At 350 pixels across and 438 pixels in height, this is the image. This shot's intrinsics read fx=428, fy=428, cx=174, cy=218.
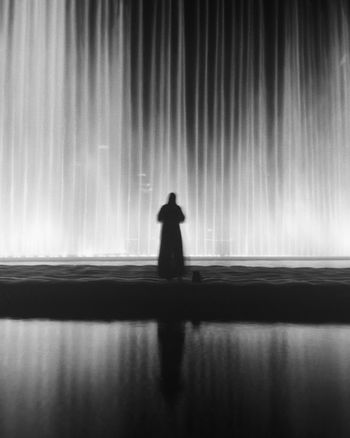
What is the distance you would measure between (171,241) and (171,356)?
81.2 inches

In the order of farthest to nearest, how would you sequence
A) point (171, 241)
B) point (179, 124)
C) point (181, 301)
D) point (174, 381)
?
point (179, 124)
point (171, 241)
point (181, 301)
point (174, 381)

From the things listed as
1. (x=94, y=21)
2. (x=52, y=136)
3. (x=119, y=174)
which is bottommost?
(x=119, y=174)

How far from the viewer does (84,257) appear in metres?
8.77

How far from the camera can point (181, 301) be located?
337cm

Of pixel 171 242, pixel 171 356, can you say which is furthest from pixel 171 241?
pixel 171 356

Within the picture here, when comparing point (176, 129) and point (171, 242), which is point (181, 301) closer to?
point (171, 242)

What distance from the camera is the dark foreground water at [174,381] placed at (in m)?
1.45

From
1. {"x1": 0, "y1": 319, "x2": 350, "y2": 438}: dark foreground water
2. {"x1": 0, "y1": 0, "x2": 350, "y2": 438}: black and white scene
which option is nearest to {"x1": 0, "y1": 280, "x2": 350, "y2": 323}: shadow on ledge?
{"x1": 0, "y1": 319, "x2": 350, "y2": 438}: dark foreground water

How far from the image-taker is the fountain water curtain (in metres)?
9.60

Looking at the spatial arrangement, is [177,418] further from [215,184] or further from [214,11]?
[214,11]

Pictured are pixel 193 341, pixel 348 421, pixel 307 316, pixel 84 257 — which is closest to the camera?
pixel 348 421

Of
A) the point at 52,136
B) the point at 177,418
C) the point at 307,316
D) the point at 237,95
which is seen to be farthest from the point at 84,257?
the point at 177,418

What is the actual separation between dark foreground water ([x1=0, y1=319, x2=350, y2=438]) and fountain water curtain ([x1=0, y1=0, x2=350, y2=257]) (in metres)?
6.84

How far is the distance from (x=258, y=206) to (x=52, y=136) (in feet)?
16.4
